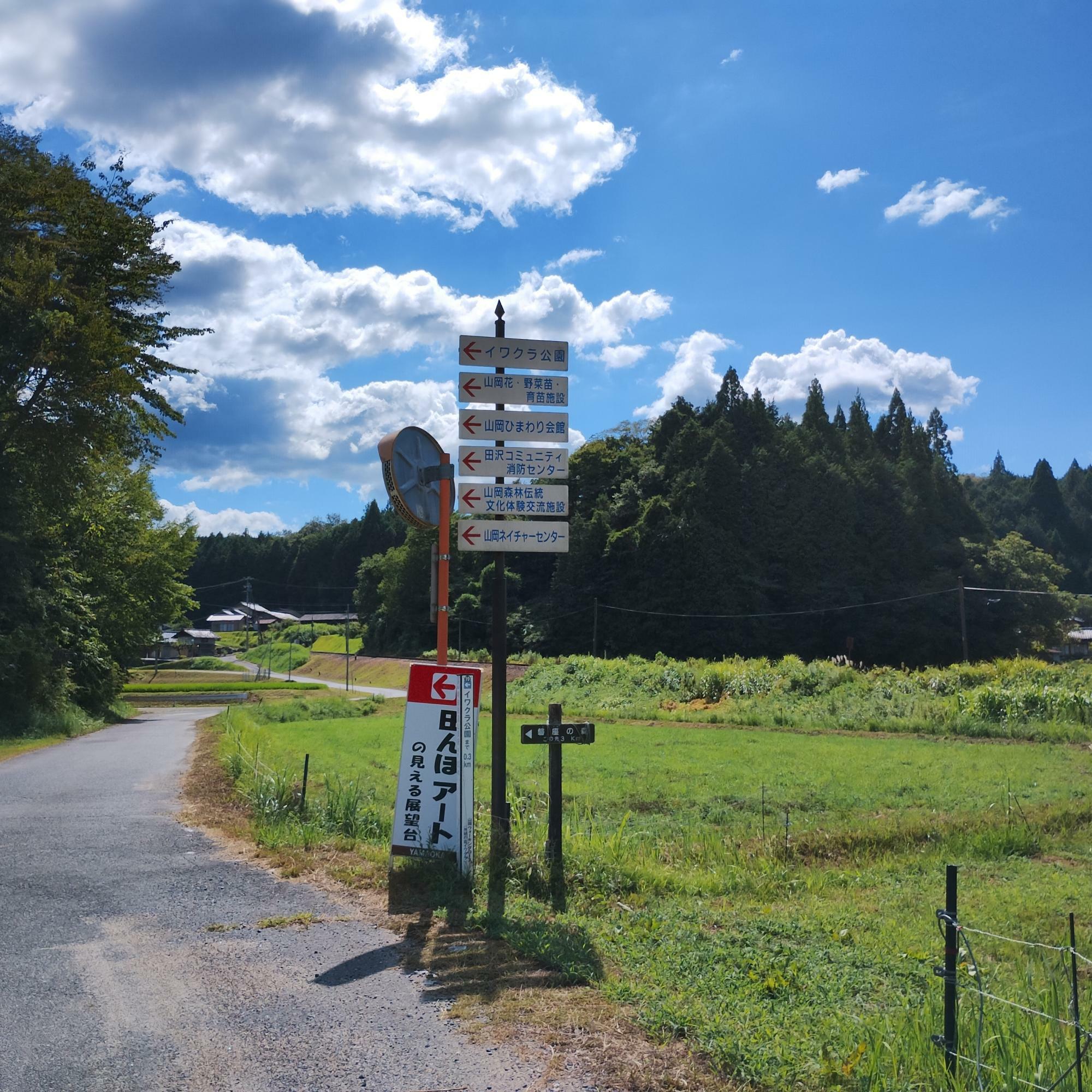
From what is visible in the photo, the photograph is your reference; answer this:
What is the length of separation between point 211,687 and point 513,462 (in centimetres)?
5063

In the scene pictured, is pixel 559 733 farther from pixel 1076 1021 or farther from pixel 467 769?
pixel 1076 1021

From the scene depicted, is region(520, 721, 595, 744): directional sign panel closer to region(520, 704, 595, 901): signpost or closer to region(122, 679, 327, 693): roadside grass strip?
region(520, 704, 595, 901): signpost

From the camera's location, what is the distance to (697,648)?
52.0 metres

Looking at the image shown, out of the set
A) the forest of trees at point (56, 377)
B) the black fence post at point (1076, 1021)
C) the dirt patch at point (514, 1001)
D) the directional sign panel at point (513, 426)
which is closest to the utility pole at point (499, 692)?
the directional sign panel at point (513, 426)

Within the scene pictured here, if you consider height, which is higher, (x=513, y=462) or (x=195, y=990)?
(x=513, y=462)

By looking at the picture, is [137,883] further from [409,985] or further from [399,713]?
[399,713]

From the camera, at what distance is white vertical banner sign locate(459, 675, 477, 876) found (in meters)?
6.61

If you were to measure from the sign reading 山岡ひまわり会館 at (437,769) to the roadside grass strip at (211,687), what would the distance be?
152ft

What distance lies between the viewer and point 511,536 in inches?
286

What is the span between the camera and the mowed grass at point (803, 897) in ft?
12.3

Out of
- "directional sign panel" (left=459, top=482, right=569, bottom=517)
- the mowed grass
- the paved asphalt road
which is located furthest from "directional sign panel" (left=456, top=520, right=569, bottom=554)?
the paved asphalt road

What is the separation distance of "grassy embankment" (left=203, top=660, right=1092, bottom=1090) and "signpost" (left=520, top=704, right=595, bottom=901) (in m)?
0.16

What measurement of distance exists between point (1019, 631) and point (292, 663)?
58.3 meters

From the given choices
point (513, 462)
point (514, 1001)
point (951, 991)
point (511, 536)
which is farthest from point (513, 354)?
point (951, 991)
